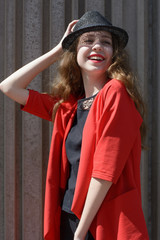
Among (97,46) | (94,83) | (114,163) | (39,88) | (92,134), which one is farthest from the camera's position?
(39,88)

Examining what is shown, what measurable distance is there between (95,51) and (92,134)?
521mm

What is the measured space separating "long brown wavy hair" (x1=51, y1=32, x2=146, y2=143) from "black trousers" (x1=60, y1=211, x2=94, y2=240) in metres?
0.68

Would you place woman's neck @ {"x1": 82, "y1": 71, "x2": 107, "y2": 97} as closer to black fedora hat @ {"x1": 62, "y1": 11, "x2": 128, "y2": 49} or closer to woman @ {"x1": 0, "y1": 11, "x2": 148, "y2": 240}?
woman @ {"x1": 0, "y1": 11, "x2": 148, "y2": 240}

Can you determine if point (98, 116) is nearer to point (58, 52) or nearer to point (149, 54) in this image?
point (58, 52)

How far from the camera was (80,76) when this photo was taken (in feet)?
6.88

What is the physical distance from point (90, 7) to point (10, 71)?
87 cm

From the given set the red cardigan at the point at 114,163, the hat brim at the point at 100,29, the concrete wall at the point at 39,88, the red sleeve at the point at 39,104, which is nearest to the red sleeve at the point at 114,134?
the red cardigan at the point at 114,163

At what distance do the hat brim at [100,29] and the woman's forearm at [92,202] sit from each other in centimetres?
89

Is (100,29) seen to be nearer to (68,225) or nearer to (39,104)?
(39,104)

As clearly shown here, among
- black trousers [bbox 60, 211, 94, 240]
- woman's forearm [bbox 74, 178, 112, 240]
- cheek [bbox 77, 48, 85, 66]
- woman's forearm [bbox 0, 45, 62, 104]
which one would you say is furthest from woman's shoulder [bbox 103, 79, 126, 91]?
black trousers [bbox 60, 211, 94, 240]

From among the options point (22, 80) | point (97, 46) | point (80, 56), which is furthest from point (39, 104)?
point (97, 46)

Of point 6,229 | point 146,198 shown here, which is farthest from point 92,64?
point 6,229

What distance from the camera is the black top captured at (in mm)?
1808

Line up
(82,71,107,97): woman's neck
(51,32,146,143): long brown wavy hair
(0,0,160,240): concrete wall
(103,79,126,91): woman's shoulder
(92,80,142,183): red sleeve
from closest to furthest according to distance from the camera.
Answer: (92,80,142,183): red sleeve → (103,79,126,91): woman's shoulder → (51,32,146,143): long brown wavy hair → (82,71,107,97): woman's neck → (0,0,160,240): concrete wall
